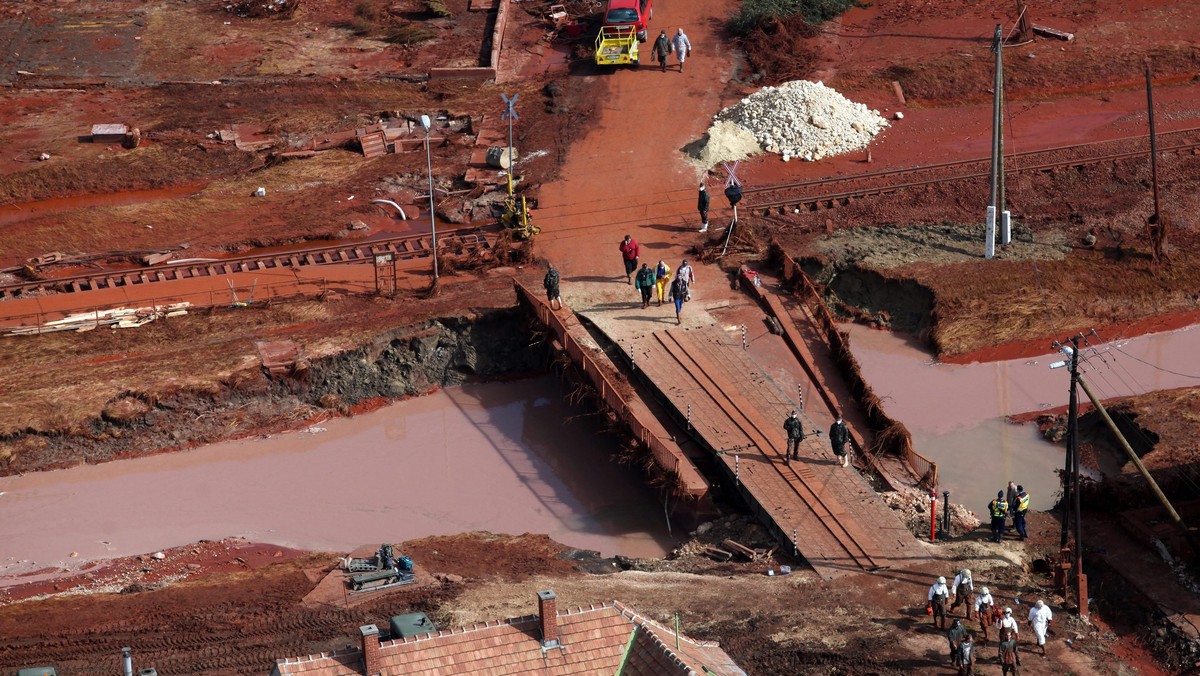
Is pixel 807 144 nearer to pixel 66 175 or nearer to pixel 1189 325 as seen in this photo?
pixel 1189 325

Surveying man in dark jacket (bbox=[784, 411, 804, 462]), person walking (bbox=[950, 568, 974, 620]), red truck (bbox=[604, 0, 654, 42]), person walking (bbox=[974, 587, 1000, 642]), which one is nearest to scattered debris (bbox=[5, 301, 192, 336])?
man in dark jacket (bbox=[784, 411, 804, 462])

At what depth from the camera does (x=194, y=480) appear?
51.9m

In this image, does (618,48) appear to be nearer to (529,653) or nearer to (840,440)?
(840,440)

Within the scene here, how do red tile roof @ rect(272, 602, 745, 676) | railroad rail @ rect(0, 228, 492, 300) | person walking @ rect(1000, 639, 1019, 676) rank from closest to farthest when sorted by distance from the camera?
red tile roof @ rect(272, 602, 745, 676) < person walking @ rect(1000, 639, 1019, 676) < railroad rail @ rect(0, 228, 492, 300)

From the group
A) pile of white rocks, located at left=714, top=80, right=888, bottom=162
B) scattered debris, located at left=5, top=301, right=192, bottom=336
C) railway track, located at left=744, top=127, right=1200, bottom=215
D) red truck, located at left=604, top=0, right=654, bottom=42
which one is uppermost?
red truck, located at left=604, top=0, right=654, bottom=42

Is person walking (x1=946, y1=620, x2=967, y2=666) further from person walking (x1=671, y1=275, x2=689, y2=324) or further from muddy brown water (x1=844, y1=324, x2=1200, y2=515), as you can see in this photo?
person walking (x1=671, y1=275, x2=689, y2=324)

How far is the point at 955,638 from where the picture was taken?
135 feet

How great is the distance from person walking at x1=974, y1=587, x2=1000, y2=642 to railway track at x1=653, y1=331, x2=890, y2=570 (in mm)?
3339

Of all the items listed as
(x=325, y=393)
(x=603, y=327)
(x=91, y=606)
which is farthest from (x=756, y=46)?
(x=91, y=606)

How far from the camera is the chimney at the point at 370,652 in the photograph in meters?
36.9

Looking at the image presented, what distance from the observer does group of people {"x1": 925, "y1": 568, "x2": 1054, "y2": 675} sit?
4088 centimetres

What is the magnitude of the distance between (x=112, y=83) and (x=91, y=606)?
96.5 ft

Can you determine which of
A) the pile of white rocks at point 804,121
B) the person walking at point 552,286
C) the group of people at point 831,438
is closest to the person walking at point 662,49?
the pile of white rocks at point 804,121

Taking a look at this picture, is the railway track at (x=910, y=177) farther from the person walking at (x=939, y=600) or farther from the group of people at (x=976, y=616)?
the person walking at (x=939, y=600)
